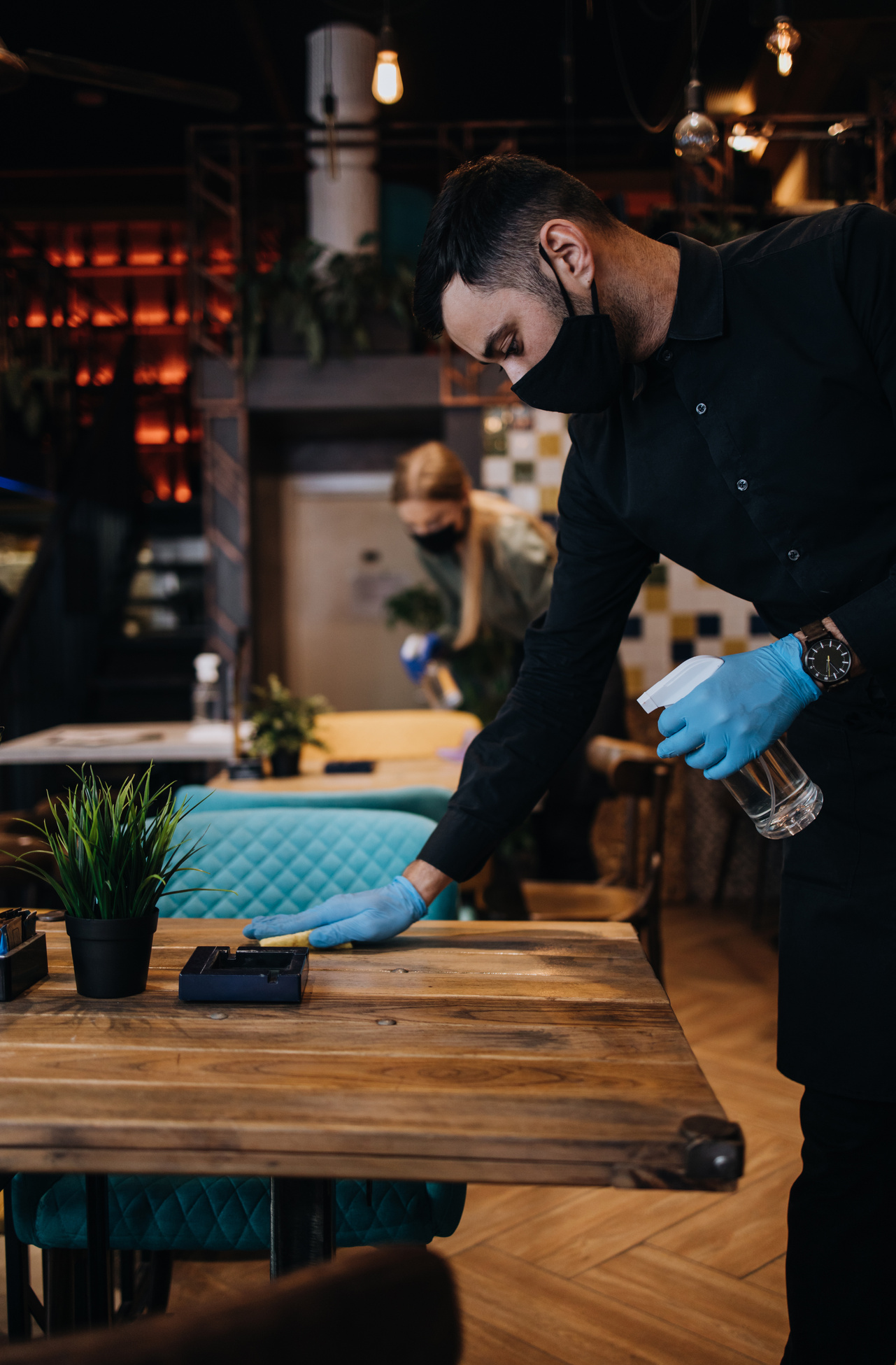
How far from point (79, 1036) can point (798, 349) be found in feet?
3.54

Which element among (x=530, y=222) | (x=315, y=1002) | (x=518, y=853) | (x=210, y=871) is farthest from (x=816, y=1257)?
(x=518, y=853)

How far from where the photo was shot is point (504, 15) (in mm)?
6637

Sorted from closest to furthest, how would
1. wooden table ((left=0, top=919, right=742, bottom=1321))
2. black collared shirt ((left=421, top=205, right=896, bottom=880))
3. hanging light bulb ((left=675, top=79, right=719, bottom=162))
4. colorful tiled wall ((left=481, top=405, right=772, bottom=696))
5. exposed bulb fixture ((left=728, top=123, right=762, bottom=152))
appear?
1. wooden table ((left=0, top=919, right=742, bottom=1321))
2. black collared shirt ((left=421, top=205, right=896, bottom=880))
3. hanging light bulb ((left=675, top=79, right=719, bottom=162))
4. exposed bulb fixture ((left=728, top=123, right=762, bottom=152))
5. colorful tiled wall ((left=481, top=405, right=772, bottom=696))

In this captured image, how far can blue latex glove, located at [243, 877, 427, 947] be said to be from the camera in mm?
1303

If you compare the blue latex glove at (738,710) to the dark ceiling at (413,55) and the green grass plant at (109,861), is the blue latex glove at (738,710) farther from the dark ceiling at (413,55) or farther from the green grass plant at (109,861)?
the dark ceiling at (413,55)

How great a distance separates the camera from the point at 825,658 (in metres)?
1.16

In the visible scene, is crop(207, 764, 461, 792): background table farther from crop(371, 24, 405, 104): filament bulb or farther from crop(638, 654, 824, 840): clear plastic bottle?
crop(371, 24, 405, 104): filament bulb

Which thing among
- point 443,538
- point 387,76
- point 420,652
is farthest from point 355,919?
point 387,76

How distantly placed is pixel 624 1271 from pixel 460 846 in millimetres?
1167

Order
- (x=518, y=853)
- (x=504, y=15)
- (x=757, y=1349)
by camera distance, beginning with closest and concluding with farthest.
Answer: (x=757, y=1349), (x=518, y=853), (x=504, y=15)

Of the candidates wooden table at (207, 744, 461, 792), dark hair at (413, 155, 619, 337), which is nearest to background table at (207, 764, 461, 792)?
wooden table at (207, 744, 461, 792)

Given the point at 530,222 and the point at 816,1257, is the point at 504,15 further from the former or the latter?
the point at 816,1257

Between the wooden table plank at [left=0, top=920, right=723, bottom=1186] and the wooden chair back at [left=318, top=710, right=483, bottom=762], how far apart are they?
2.46 meters

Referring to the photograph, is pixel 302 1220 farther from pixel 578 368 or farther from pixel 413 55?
pixel 413 55
